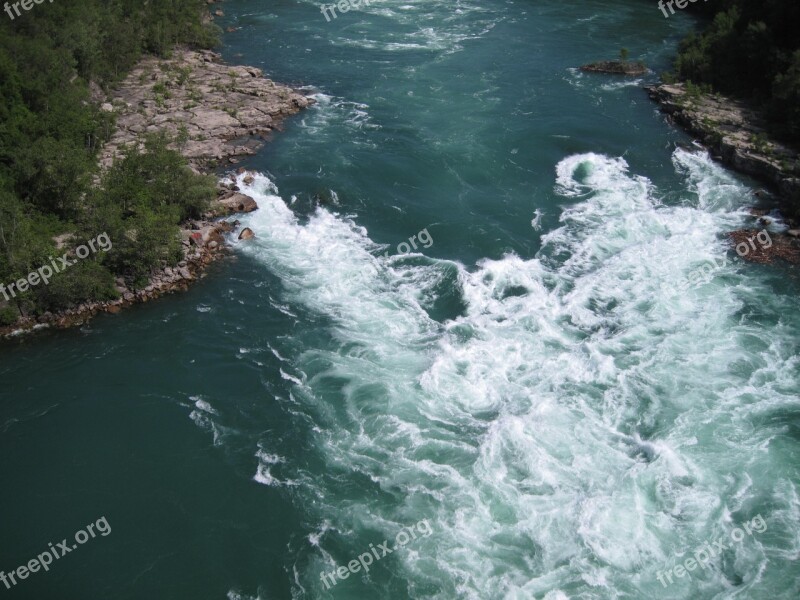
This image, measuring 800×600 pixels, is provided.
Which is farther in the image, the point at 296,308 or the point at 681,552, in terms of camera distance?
the point at 296,308

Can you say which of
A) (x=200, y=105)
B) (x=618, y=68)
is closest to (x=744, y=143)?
(x=618, y=68)

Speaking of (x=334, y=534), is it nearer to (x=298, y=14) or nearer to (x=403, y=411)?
(x=403, y=411)

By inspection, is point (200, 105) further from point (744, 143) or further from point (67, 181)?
point (744, 143)

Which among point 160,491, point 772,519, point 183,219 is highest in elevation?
point 183,219

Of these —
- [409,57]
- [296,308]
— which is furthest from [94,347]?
[409,57]

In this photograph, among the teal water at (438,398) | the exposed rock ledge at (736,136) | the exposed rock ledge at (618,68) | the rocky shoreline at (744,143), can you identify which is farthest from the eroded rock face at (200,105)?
the rocky shoreline at (744,143)

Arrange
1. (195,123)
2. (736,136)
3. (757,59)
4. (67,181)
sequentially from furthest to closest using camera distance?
(757,59), (195,123), (736,136), (67,181)

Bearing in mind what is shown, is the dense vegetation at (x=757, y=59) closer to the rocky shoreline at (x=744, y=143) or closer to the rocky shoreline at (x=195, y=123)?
the rocky shoreline at (x=744, y=143)
